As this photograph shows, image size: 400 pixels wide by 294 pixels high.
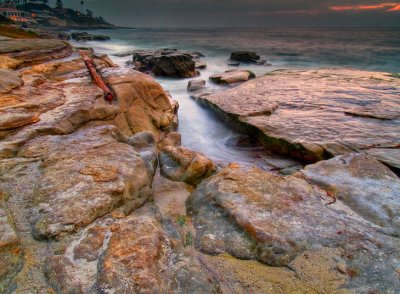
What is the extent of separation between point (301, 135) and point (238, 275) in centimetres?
465

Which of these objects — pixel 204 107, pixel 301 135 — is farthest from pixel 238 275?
pixel 204 107

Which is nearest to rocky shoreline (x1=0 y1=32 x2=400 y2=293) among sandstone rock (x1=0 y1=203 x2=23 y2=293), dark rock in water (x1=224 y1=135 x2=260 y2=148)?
sandstone rock (x1=0 y1=203 x2=23 y2=293)

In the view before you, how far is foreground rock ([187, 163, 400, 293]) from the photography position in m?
2.33

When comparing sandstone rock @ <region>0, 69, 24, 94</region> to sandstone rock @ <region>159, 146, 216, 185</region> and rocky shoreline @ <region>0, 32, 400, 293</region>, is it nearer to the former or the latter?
rocky shoreline @ <region>0, 32, 400, 293</region>

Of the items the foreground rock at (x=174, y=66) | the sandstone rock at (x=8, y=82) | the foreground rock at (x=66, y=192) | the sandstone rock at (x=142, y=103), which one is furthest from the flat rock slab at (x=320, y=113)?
the foreground rock at (x=174, y=66)

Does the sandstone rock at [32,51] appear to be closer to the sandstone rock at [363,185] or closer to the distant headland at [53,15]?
the sandstone rock at [363,185]

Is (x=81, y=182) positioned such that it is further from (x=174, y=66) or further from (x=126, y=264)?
(x=174, y=66)

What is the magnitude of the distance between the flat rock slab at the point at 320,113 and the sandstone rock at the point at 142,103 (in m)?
2.05

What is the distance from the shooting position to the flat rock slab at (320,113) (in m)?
5.86

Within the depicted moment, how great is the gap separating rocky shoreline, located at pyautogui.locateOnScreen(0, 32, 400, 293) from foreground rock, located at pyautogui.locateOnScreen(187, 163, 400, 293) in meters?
0.01

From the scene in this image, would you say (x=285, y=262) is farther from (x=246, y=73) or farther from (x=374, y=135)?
(x=246, y=73)

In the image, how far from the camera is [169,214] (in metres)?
3.19

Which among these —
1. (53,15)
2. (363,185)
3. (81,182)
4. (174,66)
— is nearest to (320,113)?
(363,185)

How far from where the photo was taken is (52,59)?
32.5ft
